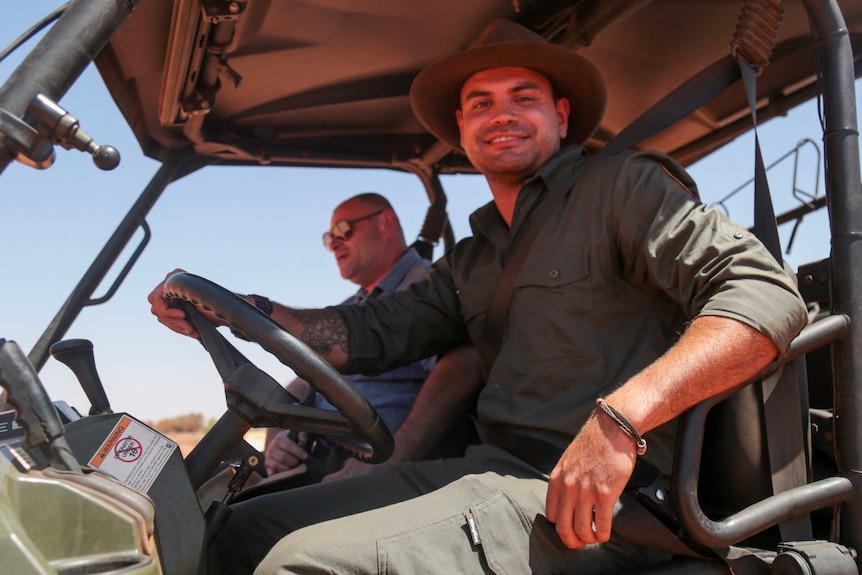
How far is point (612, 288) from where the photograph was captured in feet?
6.07

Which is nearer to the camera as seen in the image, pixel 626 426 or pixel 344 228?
pixel 626 426

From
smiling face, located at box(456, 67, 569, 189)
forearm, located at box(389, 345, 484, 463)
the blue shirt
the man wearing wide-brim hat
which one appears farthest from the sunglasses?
smiling face, located at box(456, 67, 569, 189)

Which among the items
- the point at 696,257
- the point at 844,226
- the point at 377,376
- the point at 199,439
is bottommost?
the point at 199,439

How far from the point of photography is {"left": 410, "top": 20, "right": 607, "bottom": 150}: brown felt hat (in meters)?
2.24

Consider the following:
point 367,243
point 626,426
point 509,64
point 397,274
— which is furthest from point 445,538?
point 367,243

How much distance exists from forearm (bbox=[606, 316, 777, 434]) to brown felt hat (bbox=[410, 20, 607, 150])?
3.48 feet

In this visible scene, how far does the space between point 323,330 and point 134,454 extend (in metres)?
0.97

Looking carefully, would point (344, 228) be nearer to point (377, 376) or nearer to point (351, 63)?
point (377, 376)

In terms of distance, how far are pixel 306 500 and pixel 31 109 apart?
1.07 m

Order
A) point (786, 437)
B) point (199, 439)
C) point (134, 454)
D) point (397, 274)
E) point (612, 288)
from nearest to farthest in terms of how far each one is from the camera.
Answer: point (134, 454) → point (786, 437) → point (612, 288) → point (199, 439) → point (397, 274)

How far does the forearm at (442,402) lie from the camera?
8.30 ft

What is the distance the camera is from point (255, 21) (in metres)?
2.17

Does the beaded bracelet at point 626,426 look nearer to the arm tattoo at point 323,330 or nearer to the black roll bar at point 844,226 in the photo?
the black roll bar at point 844,226

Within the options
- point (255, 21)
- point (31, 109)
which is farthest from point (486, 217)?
point (31, 109)
